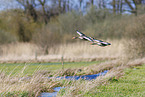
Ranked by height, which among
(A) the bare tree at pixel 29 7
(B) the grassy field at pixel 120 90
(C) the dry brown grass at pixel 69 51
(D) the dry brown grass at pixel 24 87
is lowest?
(C) the dry brown grass at pixel 69 51

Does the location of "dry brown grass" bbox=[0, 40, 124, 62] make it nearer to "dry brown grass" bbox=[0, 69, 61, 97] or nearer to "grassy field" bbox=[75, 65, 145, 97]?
"grassy field" bbox=[75, 65, 145, 97]

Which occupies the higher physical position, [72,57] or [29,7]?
[29,7]

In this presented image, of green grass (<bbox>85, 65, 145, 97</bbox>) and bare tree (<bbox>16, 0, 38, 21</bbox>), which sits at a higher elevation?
bare tree (<bbox>16, 0, 38, 21</bbox>)

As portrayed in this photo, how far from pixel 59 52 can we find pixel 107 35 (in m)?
7.07

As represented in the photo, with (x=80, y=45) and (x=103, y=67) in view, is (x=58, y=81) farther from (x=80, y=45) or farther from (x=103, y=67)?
(x=80, y=45)

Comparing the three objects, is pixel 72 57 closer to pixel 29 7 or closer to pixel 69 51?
pixel 69 51

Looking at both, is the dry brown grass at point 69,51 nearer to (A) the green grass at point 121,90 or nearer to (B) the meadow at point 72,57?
(B) the meadow at point 72,57

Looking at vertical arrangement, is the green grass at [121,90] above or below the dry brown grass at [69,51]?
above

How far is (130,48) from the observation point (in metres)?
13.1

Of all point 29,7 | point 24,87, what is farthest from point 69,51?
point 29,7

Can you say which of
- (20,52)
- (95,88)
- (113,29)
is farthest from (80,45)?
(95,88)

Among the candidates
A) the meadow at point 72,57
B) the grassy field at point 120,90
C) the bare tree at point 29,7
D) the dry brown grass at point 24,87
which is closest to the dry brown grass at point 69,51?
the meadow at point 72,57

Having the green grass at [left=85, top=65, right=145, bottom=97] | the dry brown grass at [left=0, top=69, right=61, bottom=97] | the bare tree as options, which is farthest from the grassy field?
the bare tree

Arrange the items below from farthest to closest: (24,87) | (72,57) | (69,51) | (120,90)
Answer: (69,51) < (72,57) < (120,90) < (24,87)
